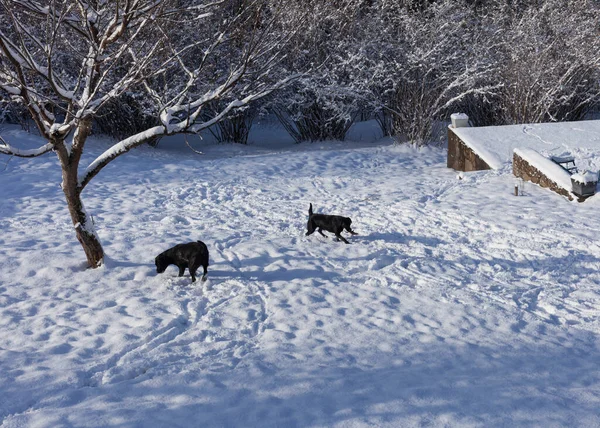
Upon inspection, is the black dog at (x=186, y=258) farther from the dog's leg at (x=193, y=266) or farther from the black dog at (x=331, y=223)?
the black dog at (x=331, y=223)

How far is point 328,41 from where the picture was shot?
1991 cm

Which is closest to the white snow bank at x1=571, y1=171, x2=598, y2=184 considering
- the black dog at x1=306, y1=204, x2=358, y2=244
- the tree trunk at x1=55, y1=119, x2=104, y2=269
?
the black dog at x1=306, y1=204, x2=358, y2=244

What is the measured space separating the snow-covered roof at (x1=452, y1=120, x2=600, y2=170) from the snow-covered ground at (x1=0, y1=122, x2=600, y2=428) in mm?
2011

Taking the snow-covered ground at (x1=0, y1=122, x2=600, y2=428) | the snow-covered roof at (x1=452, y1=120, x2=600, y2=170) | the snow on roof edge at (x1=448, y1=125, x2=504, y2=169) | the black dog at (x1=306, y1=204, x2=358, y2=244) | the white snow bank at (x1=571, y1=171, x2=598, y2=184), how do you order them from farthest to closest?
the snow-covered roof at (x1=452, y1=120, x2=600, y2=170), the snow on roof edge at (x1=448, y1=125, x2=504, y2=169), the white snow bank at (x1=571, y1=171, x2=598, y2=184), the black dog at (x1=306, y1=204, x2=358, y2=244), the snow-covered ground at (x1=0, y1=122, x2=600, y2=428)

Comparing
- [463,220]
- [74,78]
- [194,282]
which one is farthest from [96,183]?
[463,220]

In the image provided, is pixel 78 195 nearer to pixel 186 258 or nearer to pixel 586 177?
pixel 186 258

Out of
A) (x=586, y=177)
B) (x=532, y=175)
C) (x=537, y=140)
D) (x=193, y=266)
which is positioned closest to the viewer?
(x=193, y=266)

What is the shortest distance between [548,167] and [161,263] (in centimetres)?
896

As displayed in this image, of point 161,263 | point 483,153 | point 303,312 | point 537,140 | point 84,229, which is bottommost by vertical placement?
point 303,312

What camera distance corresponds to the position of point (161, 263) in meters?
8.12

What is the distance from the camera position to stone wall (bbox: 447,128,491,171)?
15.2m

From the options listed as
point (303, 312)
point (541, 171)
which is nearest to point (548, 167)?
point (541, 171)

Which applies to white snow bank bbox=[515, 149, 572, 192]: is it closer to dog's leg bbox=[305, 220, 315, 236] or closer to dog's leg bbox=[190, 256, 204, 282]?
dog's leg bbox=[305, 220, 315, 236]

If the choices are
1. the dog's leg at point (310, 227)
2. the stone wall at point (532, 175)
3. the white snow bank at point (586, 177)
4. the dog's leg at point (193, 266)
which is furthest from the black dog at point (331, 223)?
the stone wall at point (532, 175)
